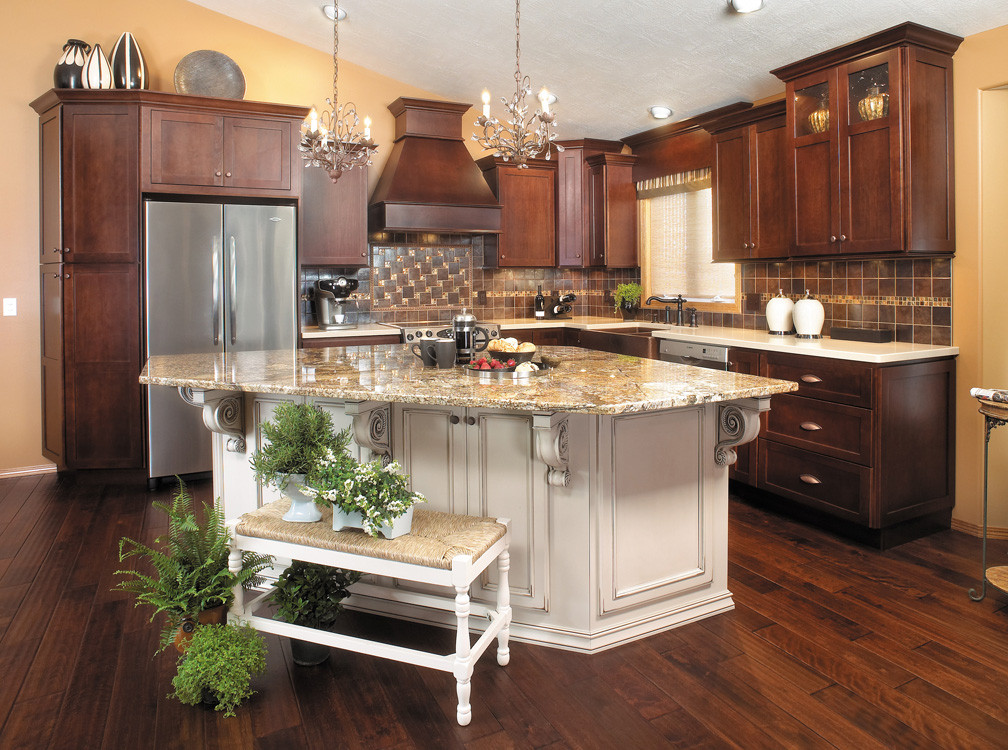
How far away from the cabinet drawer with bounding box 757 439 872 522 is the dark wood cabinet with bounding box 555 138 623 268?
272cm

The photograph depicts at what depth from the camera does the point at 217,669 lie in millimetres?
2244

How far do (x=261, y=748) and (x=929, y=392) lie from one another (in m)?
3.43

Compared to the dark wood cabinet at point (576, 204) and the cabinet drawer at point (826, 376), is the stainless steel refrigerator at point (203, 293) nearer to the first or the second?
the dark wood cabinet at point (576, 204)

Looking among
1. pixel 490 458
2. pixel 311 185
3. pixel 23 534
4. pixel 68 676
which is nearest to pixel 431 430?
pixel 490 458

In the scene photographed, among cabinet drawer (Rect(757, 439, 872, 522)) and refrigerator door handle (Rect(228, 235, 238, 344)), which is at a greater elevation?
refrigerator door handle (Rect(228, 235, 238, 344))

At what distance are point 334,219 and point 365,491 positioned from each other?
370 cm

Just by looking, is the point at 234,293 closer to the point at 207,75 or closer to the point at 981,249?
the point at 207,75

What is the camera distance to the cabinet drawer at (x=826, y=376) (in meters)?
3.70

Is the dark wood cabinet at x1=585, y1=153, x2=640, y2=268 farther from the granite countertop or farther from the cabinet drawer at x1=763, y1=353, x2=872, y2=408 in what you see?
the granite countertop

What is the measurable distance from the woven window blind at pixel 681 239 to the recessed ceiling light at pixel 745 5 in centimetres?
174

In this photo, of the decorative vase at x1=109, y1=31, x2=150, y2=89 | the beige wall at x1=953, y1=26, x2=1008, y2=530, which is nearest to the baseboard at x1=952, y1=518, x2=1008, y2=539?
the beige wall at x1=953, y1=26, x2=1008, y2=530

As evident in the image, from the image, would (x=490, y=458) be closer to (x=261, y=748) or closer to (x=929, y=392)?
(x=261, y=748)

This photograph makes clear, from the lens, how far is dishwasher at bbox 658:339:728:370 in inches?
179

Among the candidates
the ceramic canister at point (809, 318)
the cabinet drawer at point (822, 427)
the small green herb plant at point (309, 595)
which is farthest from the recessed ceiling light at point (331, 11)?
the small green herb plant at point (309, 595)
